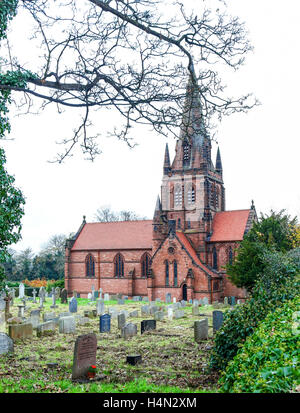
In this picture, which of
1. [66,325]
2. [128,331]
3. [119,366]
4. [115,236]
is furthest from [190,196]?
[119,366]

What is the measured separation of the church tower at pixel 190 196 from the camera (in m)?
41.2

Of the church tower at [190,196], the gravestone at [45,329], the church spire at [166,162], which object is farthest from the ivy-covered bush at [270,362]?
the church spire at [166,162]

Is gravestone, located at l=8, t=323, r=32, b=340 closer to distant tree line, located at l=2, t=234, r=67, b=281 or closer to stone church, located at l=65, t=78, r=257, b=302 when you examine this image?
stone church, located at l=65, t=78, r=257, b=302

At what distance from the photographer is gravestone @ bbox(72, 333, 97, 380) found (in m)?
9.31

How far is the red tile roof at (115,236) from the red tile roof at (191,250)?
163 inches

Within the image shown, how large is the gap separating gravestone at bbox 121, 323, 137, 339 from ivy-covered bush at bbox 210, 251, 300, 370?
5653 millimetres

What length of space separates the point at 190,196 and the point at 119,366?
32.6 meters

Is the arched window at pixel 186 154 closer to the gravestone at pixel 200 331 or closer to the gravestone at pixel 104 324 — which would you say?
the gravestone at pixel 104 324

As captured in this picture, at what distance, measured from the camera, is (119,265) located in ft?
148

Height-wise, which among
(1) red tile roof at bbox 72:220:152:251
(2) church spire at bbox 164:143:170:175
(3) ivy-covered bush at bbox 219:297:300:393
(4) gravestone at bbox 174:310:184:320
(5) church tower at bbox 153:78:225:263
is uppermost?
(2) church spire at bbox 164:143:170:175

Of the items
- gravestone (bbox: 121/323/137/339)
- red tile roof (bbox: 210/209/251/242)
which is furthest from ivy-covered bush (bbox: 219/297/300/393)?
red tile roof (bbox: 210/209/251/242)

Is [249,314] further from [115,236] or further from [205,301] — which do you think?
[115,236]
